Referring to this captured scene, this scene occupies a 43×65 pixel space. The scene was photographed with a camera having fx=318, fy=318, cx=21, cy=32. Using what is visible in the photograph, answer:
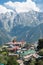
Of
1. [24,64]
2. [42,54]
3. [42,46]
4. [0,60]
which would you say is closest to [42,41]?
[42,46]

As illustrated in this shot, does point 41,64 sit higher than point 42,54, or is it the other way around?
point 41,64

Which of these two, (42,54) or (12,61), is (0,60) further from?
(42,54)

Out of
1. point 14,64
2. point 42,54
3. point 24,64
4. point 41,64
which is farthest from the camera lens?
point 42,54

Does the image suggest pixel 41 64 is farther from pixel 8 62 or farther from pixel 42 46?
pixel 42 46

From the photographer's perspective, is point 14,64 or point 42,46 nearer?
point 14,64

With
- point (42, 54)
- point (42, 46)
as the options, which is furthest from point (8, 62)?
point (42, 46)

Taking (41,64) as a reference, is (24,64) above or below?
below

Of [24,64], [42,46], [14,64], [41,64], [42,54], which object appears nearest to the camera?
[41,64]

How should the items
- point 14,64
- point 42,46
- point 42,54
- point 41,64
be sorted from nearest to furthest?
point 41,64 < point 14,64 < point 42,54 < point 42,46

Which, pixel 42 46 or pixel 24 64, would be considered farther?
pixel 42 46
